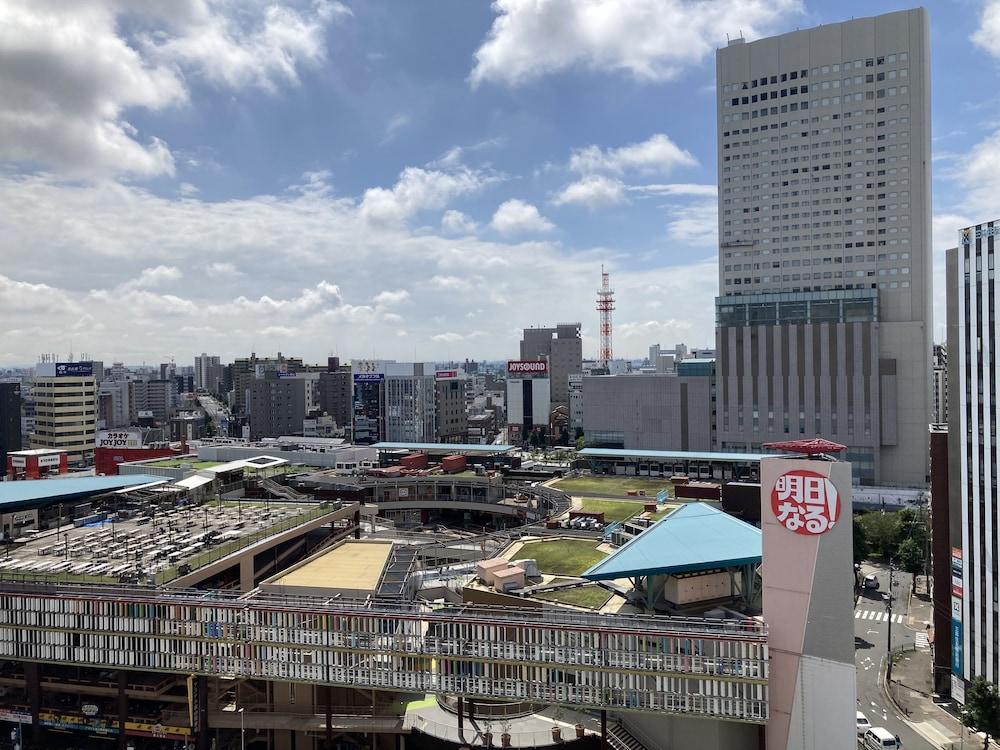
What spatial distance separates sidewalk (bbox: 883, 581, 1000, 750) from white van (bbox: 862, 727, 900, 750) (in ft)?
9.88

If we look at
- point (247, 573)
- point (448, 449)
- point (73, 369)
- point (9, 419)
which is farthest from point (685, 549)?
point (9, 419)

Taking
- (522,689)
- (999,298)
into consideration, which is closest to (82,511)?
(522,689)

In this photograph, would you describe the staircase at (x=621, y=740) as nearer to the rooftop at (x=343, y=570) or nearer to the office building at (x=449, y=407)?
the rooftop at (x=343, y=570)

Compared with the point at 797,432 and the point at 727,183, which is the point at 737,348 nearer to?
the point at 797,432

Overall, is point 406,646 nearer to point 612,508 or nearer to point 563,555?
point 563,555

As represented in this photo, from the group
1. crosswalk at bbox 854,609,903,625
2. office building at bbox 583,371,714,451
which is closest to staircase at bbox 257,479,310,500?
office building at bbox 583,371,714,451

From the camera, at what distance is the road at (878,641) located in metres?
35.0

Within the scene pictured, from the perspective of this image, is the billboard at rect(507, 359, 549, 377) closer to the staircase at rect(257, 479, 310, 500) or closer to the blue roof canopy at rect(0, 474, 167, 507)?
the staircase at rect(257, 479, 310, 500)

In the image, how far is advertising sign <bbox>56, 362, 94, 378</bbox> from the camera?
379 feet

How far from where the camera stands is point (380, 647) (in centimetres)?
3097

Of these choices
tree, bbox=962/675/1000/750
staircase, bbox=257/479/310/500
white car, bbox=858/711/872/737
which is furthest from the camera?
staircase, bbox=257/479/310/500

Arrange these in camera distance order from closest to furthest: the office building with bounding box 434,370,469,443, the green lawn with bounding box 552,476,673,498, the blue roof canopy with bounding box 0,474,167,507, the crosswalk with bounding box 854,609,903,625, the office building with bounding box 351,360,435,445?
the crosswalk with bounding box 854,609,903,625, the blue roof canopy with bounding box 0,474,167,507, the green lawn with bounding box 552,476,673,498, the office building with bounding box 351,360,435,445, the office building with bounding box 434,370,469,443

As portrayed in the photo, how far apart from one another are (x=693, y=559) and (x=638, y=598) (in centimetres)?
487

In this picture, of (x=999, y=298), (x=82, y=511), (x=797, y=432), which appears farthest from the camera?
(x=797, y=432)
